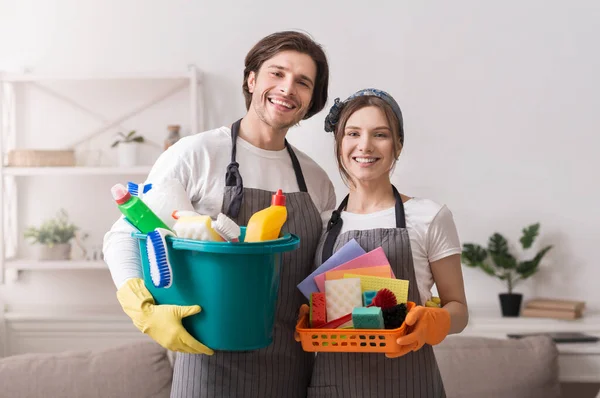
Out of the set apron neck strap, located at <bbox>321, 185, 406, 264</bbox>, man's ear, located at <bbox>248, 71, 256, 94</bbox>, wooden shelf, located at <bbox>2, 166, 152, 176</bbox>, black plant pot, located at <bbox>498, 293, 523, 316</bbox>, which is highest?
man's ear, located at <bbox>248, 71, 256, 94</bbox>

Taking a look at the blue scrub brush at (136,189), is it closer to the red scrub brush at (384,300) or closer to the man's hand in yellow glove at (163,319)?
the man's hand in yellow glove at (163,319)

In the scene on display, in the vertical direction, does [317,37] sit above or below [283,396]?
above

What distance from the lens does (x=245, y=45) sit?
128 inches

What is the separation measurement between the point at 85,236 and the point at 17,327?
502 millimetres

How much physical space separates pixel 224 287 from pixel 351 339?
0.30 m

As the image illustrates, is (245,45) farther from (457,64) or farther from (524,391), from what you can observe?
(524,391)

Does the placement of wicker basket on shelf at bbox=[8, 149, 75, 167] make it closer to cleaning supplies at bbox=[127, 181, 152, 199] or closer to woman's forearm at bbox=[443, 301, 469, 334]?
cleaning supplies at bbox=[127, 181, 152, 199]

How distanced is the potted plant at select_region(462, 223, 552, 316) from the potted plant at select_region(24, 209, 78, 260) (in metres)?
1.70

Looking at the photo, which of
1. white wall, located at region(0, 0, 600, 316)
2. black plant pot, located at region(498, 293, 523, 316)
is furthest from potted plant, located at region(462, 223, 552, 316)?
white wall, located at region(0, 0, 600, 316)

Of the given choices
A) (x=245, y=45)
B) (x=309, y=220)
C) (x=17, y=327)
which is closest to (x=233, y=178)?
(x=309, y=220)

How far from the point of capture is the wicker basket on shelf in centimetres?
308

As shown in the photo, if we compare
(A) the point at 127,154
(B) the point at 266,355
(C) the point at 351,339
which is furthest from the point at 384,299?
(A) the point at 127,154

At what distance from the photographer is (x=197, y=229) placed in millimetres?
1274

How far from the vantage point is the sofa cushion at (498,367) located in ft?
8.30
